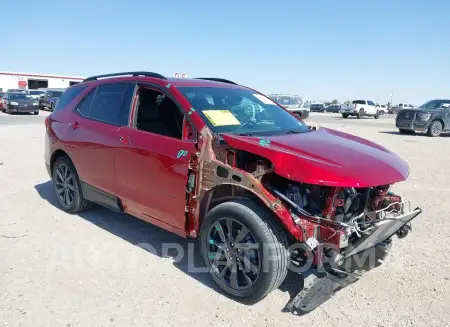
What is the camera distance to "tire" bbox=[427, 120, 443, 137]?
16.8m

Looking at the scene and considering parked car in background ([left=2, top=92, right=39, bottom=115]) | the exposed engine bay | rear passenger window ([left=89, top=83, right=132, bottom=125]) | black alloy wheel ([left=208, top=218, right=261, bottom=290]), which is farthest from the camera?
parked car in background ([left=2, top=92, right=39, bottom=115])

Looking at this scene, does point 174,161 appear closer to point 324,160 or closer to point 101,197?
point 324,160

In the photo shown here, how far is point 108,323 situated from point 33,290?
874 millimetres

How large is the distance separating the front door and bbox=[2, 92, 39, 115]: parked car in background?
27.2 metres

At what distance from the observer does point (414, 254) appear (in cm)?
412

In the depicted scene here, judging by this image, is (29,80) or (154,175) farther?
(29,80)

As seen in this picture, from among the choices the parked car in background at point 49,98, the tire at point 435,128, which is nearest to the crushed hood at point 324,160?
the tire at point 435,128

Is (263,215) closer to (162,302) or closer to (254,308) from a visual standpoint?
(254,308)

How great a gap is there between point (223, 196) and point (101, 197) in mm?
1849

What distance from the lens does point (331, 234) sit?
290 centimetres

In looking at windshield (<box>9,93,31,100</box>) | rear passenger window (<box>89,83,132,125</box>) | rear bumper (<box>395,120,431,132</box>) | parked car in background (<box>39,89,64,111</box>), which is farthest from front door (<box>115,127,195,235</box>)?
parked car in background (<box>39,89,64,111</box>)

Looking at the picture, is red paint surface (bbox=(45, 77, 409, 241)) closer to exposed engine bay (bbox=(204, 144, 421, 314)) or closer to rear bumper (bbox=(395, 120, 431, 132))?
exposed engine bay (bbox=(204, 144, 421, 314))

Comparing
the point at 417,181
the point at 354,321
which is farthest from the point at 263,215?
the point at 417,181

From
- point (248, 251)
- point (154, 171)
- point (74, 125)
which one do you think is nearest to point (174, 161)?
point (154, 171)
